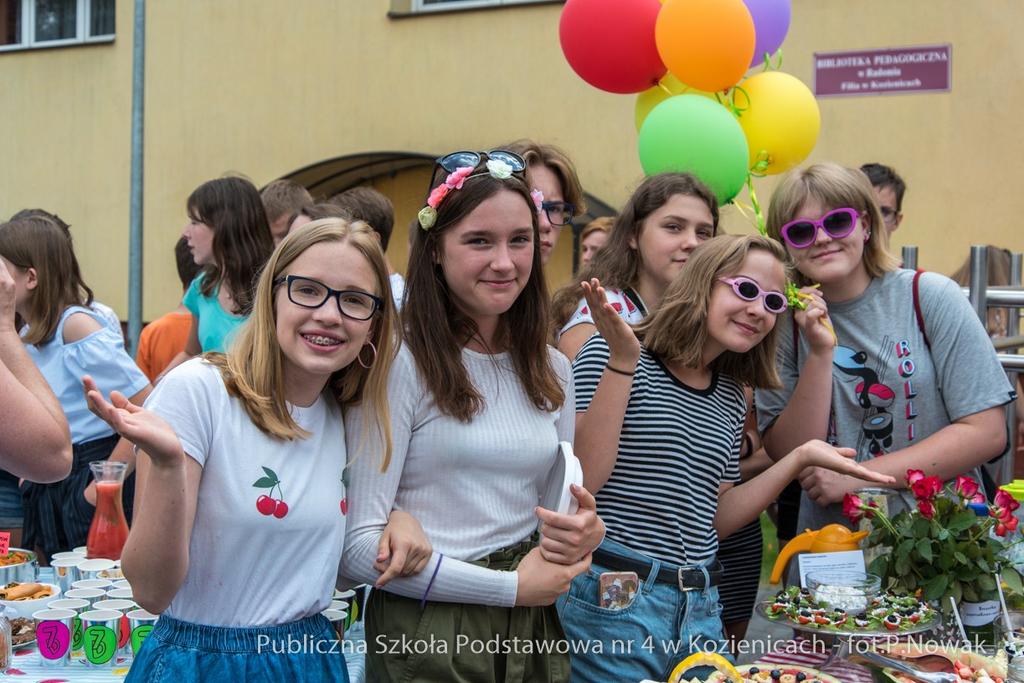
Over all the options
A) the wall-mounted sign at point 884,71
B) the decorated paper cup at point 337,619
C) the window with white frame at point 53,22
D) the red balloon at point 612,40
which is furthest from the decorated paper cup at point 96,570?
the window with white frame at point 53,22

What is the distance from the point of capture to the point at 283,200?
458 centimetres

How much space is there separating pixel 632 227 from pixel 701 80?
88 cm

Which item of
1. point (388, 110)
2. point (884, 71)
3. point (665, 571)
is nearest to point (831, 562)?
point (665, 571)

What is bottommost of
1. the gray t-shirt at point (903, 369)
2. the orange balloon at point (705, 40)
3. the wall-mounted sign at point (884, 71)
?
the gray t-shirt at point (903, 369)

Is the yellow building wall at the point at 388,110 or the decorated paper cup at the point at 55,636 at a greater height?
the yellow building wall at the point at 388,110

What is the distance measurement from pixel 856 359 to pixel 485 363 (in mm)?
1222

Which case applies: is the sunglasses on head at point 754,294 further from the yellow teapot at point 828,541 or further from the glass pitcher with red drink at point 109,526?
the glass pitcher with red drink at point 109,526

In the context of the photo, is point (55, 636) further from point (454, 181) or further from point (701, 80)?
point (701, 80)

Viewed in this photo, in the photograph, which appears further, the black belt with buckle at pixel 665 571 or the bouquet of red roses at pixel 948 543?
the bouquet of red roses at pixel 948 543

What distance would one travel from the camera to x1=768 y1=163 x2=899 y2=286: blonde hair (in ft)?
9.43

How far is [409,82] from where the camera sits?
940 centimetres

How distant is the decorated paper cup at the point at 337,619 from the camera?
2.16 m

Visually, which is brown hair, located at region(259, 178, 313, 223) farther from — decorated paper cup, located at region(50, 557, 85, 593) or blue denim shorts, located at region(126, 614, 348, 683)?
blue denim shorts, located at region(126, 614, 348, 683)

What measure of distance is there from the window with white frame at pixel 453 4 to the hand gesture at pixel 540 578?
738 centimetres
